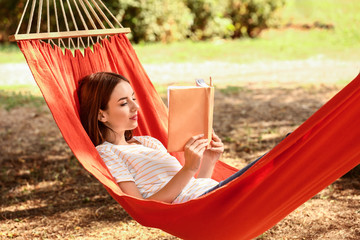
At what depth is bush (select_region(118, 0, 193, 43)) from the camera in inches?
348

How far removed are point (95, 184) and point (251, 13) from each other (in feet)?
25.6

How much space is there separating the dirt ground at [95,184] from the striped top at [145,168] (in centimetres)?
68

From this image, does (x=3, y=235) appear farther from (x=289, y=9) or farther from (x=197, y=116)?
(x=289, y=9)

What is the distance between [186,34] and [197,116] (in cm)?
825

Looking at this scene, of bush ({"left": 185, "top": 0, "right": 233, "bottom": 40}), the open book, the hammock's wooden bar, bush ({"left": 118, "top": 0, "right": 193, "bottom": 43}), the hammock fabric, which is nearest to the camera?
the hammock fabric

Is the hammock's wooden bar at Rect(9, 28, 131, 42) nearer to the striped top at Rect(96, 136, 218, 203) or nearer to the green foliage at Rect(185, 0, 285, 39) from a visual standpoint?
the striped top at Rect(96, 136, 218, 203)

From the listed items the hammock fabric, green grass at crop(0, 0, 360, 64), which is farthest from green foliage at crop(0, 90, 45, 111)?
the hammock fabric

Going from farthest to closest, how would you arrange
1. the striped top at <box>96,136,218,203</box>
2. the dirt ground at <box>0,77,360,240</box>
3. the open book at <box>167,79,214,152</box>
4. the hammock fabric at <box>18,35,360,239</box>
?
the dirt ground at <box>0,77,360,240</box> → the striped top at <box>96,136,218,203</box> → the open book at <box>167,79,214,152</box> → the hammock fabric at <box>18,35,360,239</box>

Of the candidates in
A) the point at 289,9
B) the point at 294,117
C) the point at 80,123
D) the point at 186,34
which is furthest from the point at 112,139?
the point at 289,9

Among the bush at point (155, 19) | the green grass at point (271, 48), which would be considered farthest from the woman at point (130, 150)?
the bush at point (155, 19)

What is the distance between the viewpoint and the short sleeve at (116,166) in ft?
6.46

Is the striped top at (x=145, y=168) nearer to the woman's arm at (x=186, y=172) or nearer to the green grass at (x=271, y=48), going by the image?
the woman's arm at (x=186, y=172)

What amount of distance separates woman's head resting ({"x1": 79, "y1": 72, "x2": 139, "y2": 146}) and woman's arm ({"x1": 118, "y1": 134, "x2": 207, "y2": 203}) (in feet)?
1.14

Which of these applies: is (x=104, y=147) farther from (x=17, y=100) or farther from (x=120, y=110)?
(x=17, y=100)
